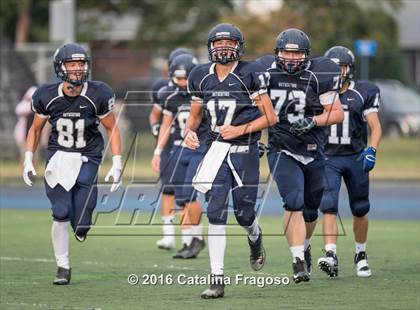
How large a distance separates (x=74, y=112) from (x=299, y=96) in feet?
6.14

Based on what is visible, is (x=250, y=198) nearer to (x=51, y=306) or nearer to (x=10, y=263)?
(x=51, y=306)

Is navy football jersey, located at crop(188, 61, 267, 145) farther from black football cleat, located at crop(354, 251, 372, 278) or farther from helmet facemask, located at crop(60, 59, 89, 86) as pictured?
black football cleat, located at crop(354, 251, 372, 278)

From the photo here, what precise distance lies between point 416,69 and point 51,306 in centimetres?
3379

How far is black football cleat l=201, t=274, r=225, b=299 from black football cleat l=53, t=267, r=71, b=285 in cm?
139

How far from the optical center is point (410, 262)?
10688mm

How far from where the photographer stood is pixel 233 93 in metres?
8.67

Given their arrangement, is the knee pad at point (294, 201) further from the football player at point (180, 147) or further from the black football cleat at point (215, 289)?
the football player at point (180, 147)

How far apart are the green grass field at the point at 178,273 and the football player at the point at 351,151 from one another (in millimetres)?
473

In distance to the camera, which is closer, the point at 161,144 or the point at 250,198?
the point at 250,198

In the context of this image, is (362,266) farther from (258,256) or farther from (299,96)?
(299,96)


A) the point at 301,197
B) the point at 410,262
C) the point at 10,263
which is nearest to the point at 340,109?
the point at 301,197

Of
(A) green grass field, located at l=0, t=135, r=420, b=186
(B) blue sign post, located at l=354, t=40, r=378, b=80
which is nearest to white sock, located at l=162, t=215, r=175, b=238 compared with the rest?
(A) green grass field, located at l=0, t=135, r=420, b=186

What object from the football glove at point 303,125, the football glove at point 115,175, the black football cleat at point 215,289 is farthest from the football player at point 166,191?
the black football cleat at point 215,289

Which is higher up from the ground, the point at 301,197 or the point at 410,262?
the point at 301,197
